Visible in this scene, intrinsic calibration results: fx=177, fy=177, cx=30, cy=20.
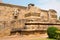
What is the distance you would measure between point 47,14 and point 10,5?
31.1 ft

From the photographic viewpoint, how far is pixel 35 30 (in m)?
13.9

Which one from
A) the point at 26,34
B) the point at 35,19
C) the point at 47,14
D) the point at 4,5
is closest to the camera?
the point at 26,34

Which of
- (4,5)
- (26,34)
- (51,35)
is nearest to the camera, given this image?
(51,35)

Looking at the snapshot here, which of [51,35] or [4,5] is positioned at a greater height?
[4,5]

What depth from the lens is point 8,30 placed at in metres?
14.1

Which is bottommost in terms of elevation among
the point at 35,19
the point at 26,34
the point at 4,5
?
the point at 26,34

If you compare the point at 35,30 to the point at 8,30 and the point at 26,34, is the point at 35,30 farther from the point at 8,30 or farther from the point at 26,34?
the point at 8,30

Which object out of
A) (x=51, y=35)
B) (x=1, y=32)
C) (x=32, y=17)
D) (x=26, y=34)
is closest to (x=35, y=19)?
(x=32, y=17)

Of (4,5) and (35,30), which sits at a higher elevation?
(4,5)

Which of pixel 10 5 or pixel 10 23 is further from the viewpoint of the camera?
pixel 10 5

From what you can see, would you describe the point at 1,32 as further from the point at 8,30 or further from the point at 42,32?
the point at 42,32

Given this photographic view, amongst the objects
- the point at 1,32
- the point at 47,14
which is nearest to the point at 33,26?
the point at 1,32

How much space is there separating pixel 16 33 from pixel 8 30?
743 millimetres

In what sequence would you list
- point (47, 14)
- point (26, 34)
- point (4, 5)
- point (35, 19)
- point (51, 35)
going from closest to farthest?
point (51, 35) → point (26, 34) → point (35, 19) → point (4, 5) → point (47, 14)
